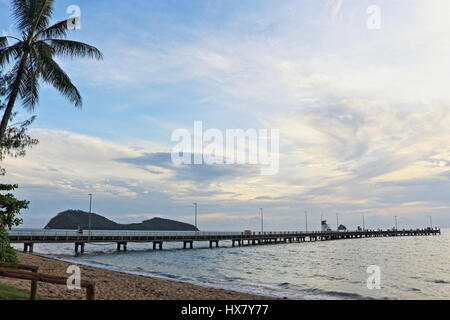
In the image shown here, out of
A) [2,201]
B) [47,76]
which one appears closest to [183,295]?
[2,201]

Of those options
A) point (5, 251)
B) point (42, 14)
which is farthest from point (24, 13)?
point (5, 251)

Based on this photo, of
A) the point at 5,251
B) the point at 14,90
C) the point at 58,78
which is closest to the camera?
the point at 5,251

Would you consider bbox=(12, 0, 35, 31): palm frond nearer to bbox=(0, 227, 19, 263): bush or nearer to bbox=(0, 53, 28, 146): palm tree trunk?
bbox=(0, 53, 28, 146): palm tree trunk

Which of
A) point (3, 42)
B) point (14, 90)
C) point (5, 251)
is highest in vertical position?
point (3, 42)

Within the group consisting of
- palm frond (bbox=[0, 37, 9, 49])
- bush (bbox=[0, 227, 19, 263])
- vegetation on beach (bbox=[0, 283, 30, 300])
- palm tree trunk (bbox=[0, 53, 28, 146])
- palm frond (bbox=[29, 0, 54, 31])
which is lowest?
vegetation on beach (bbox=[0, 283, 30, 300])

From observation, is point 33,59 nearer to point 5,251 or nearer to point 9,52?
point 9,52

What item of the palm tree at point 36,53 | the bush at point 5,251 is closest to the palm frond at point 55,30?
the palm tree at point 36,53

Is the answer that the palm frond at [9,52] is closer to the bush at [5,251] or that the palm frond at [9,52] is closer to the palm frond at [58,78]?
the palm frond at [58,78]

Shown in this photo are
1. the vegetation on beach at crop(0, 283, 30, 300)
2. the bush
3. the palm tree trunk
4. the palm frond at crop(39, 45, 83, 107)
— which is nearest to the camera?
the vegetation on beach at crop(0, 283, 30, 300)

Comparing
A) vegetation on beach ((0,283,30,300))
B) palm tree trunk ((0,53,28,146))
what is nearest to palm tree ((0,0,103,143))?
palm tree trunk ((0,53,28,146))

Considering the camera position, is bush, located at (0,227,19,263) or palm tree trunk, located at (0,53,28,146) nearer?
bush, located at (0,227,19,263)

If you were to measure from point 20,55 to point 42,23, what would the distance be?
2196 millimetres

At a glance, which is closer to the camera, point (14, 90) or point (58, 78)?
point (14, 90)
